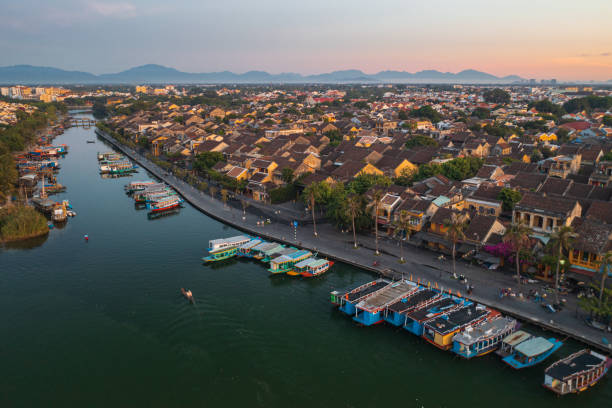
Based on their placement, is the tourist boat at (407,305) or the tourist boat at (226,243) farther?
the tourist boat at (226,243)

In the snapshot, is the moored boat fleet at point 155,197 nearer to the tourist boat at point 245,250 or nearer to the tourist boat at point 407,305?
the tourist boat at point 245,250

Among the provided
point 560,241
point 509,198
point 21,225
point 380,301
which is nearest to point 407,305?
point 380,301

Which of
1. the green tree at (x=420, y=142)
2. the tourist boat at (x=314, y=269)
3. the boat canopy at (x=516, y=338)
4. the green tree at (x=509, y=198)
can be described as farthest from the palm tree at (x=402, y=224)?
the green tree at (x=420, y=142)

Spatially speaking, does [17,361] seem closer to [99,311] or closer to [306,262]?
[99,311]

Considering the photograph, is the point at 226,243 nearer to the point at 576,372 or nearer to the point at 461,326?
the point at 461,326

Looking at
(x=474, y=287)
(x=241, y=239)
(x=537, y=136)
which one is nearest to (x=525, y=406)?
(x=474, y=287)

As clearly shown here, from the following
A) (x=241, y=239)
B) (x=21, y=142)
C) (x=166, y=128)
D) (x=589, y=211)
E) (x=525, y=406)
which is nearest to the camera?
(x=525, y=406)

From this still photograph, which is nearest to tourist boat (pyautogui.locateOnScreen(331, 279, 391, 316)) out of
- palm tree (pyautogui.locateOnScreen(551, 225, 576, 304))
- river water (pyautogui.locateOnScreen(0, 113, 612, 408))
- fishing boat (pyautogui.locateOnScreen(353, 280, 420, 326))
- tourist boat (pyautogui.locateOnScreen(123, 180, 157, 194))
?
fishing boat (pyautogui.locateOnScreen(353, 280, 420, 326))

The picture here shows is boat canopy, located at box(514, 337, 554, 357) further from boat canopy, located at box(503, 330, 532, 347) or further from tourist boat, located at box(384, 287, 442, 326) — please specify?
tourist boat, located at box(384, 287, 442, 326)
